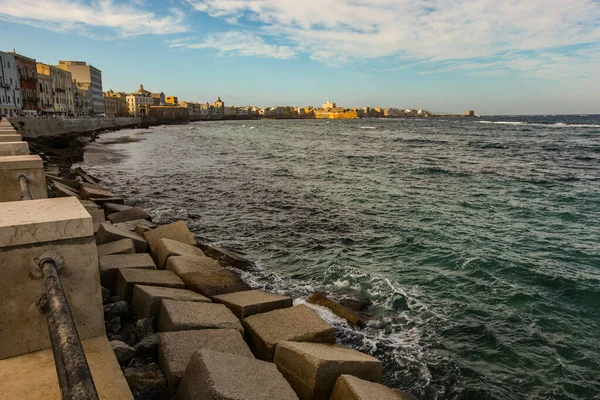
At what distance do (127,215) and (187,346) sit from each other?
8.65 metres

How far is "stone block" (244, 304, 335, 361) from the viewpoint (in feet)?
16.6

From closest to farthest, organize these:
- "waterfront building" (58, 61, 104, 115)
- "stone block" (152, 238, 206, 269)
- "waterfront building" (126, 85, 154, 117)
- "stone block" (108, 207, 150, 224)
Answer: "stone block" (152, 238, 206, 269), "stone block" (108, 207, 150, 224), "waterfront building" (58, 61, 104, 115), "waterfront building" (126, 85, 154, 117)

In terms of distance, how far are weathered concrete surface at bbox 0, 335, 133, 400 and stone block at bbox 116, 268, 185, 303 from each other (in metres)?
3.38

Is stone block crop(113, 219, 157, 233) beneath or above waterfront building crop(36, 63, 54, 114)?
beneath

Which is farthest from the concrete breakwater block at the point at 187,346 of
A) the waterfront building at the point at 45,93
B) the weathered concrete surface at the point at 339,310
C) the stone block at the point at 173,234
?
the waterfront building at the point at 45,93

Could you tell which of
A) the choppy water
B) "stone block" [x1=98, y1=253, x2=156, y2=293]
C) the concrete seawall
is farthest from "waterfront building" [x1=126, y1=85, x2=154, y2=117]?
"stone block" [x1=98, y1=253, x2=156, y2=293]

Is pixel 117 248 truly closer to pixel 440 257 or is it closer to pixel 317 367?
pixel 317 367

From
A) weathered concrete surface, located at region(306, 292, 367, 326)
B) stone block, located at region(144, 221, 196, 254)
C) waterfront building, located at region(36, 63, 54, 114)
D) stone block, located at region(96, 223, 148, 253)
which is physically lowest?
weathered concrete surface, located at region(306, 292, 367, 326)

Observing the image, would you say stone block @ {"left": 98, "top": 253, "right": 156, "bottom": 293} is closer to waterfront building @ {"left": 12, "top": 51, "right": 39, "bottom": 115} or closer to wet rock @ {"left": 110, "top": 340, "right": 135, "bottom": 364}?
wet rock @ {"left": 110, "top": 340, "right": 135, "bottom": 364}

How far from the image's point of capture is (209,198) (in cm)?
1825

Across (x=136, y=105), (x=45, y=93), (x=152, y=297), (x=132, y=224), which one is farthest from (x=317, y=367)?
(x=136, y=105)

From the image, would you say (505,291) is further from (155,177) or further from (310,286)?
(155,177)

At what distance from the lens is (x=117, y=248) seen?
788 cm

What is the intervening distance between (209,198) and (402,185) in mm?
9686
